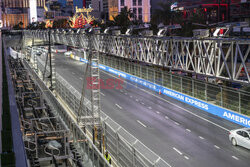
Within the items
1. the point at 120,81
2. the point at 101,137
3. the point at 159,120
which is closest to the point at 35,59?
the point at 120,81

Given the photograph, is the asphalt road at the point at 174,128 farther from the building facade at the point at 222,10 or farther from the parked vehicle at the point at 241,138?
the building facade at the point at 222,10

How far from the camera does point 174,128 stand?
96.6 feet

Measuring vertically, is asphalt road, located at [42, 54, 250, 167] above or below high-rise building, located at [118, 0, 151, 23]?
below

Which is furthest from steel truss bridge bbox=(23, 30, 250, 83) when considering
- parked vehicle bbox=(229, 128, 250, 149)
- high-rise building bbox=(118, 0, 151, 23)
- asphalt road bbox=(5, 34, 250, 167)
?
high-rise building bbox=(118, 0, 151, 23)

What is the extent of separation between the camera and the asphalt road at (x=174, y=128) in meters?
22.8

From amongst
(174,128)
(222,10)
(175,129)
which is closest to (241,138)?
(175,129)

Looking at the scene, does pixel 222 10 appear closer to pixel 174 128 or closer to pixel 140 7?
pixel 174 128

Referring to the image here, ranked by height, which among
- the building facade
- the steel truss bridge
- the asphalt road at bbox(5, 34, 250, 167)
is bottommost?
the asphalt road at bbox(5, 34, 250, 167)

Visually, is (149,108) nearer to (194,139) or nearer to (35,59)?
(194,139)

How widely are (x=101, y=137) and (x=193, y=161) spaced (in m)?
5.81

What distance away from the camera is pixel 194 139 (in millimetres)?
26422

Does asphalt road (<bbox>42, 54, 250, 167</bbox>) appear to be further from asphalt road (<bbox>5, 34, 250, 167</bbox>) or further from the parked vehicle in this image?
the parked vehicle

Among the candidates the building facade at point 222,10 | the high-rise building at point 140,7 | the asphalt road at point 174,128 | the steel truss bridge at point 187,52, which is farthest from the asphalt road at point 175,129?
the high-rise building at point 140,7

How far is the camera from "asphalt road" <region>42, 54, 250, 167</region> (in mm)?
22781
